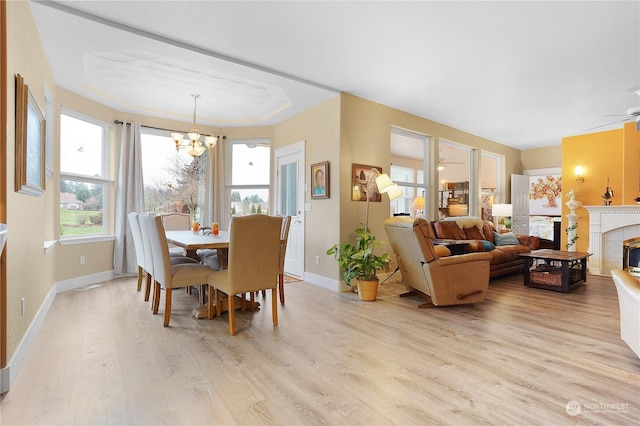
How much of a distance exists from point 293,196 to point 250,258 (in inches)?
108

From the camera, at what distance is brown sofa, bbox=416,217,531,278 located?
511 cm

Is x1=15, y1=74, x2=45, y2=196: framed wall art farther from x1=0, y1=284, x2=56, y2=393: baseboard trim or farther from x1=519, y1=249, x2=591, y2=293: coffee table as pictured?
x1=519, y1=249, x2=591, y2=293: coffee table

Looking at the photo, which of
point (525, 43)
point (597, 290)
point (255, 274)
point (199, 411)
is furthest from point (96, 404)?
point (597, 290)

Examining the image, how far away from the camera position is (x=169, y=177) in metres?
5.75

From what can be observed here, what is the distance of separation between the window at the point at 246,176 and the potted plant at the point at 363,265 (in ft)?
8.59

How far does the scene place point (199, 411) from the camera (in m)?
1.72

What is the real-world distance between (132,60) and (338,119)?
8.22 ft

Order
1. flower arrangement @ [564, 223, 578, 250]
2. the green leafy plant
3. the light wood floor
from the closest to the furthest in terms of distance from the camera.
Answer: the light wood floor, the green leafy plant, flower arrangement @ [564, 223, 578, 250]

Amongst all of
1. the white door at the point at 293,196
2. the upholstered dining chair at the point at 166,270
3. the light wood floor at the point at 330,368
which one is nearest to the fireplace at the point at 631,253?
the light wood floor at the point at 330,368

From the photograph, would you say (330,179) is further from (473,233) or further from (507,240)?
(507,240)

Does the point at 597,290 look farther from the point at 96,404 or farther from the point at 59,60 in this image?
the point at 59,60

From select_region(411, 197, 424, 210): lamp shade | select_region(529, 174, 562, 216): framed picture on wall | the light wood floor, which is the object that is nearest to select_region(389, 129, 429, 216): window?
select_region(411, 197, 424, 210): lamp shade

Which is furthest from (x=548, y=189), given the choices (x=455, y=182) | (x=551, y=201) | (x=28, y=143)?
(x=28, y=143)

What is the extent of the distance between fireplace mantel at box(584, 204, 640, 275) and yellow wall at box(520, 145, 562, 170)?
237 cm
